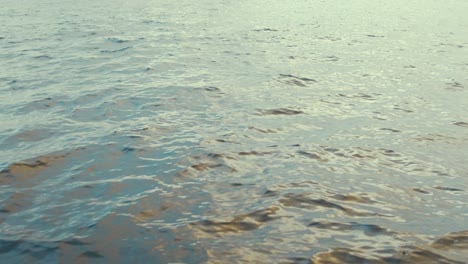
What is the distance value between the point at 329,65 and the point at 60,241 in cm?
1212

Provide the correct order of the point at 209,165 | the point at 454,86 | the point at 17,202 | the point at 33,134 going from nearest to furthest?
the point at 17,202 < the point at 209,165 < the point at 33,134 < the point at 454,86

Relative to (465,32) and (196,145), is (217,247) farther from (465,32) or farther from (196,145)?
(465,32)

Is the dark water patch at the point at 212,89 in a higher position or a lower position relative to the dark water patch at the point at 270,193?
higher

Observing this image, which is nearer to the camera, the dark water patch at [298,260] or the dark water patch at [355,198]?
the dark water patch at [298,260]

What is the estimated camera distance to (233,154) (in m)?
8.45

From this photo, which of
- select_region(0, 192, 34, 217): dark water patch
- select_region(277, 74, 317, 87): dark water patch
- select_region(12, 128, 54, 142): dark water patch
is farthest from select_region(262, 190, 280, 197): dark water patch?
select_region(277, 74, 317, 87): dark water patch

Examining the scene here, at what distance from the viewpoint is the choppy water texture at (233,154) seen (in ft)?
18.9

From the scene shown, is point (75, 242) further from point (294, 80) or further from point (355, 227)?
point (294, 80)

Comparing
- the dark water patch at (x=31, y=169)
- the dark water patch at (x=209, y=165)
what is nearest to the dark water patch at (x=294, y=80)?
Result: the dark water patch at (x=209, y=165)

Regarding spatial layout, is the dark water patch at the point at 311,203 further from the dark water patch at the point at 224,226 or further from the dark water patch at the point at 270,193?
the dark water patch at the point at 224,226

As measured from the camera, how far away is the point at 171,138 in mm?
9234

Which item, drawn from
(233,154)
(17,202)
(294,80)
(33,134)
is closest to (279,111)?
(233,154)

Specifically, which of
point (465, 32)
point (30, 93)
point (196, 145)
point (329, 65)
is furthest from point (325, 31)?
point (196, 145)

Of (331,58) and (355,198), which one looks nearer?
(355,198)
